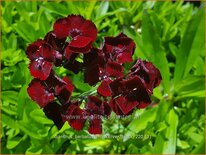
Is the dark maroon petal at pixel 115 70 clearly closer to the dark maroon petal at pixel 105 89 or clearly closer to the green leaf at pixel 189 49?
the dark maroon petal at pixel 105 89

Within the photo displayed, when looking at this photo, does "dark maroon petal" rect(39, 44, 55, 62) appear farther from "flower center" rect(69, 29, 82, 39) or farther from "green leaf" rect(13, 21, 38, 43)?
"green leaf" rect(13, 21, 38, 43)

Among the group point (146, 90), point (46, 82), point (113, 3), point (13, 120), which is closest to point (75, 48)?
point (46, 82)

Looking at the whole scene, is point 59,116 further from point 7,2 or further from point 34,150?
point 7,2

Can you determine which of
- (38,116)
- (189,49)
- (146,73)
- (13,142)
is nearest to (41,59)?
(146,73)

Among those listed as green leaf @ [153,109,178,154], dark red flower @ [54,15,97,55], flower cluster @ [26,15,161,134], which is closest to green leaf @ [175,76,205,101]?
green leaf @ [153,109,178,154]

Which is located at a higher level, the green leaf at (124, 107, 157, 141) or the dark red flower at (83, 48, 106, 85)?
the dark red flower at (83, 48, 106, 85)

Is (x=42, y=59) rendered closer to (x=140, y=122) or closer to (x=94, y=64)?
(x=94, y=64)
